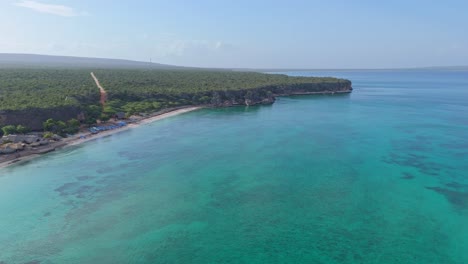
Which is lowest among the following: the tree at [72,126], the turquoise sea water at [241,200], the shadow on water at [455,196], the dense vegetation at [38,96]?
the turquoise sea water at [241,200]

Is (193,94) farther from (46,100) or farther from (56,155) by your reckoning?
(56,155)

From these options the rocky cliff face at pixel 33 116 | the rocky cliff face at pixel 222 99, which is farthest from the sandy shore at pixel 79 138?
the rocky cliff face at pixel 222 99

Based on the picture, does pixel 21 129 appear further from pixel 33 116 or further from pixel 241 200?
pixel 241 200

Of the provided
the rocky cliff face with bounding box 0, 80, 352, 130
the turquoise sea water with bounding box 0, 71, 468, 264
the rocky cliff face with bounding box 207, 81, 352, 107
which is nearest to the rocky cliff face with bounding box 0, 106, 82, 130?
the rocky cliff face with bounding box 0, 80, 352, 130

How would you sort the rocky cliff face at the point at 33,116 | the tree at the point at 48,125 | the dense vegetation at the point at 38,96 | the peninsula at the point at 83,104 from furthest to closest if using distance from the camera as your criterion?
the dense vegetation at the point at 38,96 < the tree at the point at 48,125 < the peninsula at the point at 83,104 < the rocky cliff face at the point at 33,116

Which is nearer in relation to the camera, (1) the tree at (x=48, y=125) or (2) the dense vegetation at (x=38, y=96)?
(1) the tree at (x=48, y=125)

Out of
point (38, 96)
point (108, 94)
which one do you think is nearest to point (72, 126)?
point (38, 96)

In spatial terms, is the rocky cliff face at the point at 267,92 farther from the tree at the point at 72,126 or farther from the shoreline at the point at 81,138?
the tree at the point at 72,126

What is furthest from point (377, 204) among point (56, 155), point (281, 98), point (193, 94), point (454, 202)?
point (281, 98)
